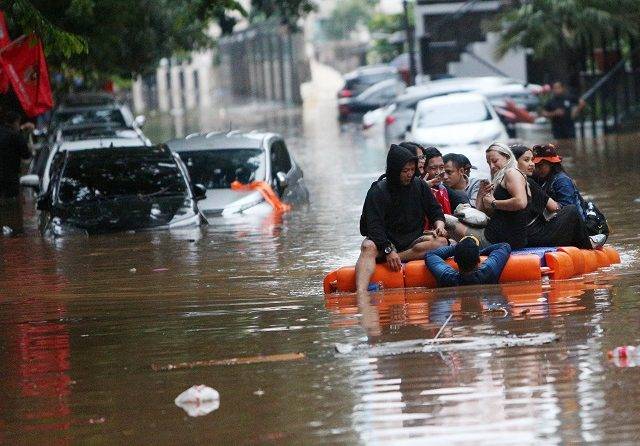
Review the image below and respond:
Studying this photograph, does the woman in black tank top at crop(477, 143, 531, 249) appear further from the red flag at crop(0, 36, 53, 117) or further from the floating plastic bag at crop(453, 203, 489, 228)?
the red flag at crop(0, 36, 53, 117)

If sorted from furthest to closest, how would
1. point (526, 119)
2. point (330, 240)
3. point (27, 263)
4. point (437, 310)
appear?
1. point (526, 119)
2. point (330, 240)
3. point (27, 263)
4. point (437, 310)

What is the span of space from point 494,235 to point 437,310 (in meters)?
1.86

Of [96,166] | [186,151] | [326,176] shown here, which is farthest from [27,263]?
[326,176]

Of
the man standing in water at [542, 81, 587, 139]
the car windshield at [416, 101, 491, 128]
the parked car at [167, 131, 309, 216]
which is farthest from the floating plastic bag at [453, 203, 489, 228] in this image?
the man standing in water at [542, 81, 587, 139]

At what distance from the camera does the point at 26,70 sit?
872 inches

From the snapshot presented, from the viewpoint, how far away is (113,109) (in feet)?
101

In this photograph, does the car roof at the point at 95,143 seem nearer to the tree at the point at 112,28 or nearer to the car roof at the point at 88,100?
the tree at the point at 112,28

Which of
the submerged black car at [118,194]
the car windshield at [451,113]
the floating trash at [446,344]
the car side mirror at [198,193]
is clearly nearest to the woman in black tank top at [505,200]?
the floating trash at [446,344]

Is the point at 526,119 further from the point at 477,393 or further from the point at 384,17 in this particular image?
the point at 384,17

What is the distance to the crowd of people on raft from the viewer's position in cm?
1239

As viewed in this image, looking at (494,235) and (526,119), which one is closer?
(494,235)

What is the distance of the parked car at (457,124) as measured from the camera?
2780cm

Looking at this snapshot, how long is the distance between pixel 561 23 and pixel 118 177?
20.8 metres

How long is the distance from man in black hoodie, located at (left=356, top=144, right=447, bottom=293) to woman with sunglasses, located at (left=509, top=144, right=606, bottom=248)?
2.73 feet
